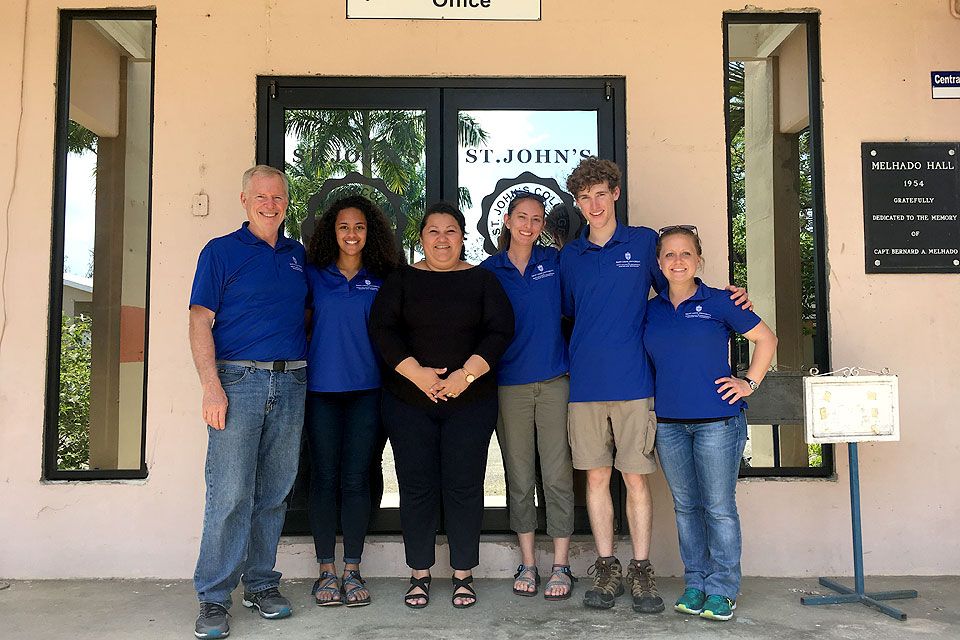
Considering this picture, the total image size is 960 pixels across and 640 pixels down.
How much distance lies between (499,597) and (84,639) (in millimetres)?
1643

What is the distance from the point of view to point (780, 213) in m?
5.70

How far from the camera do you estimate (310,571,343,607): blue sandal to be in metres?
3.06

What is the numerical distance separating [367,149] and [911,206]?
2755 mm

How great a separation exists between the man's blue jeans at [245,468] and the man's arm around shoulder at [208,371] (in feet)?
0.17

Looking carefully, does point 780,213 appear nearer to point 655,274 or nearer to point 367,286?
point 655,274

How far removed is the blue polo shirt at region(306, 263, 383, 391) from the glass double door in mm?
597

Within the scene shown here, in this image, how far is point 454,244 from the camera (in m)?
3.07

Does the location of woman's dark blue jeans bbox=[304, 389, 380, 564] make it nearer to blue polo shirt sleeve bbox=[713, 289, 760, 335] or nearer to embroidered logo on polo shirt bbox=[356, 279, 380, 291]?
embroidered logo on polo shirt bbox=[356, 279, 380, 291]

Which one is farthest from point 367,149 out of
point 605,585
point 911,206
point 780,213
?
point 780,213

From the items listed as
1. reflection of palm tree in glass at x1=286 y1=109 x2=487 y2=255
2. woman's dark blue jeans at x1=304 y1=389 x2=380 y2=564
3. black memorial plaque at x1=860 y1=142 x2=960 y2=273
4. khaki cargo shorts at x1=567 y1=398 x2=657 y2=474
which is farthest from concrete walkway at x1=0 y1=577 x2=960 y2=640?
reflection of palm tree in glass at x1=286 y1=109 x2=487 y2=255

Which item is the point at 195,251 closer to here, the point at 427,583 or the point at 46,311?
the point at 46,311

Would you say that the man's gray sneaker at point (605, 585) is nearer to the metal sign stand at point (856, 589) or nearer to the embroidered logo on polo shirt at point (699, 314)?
the metal sign stand at point (856, 589)

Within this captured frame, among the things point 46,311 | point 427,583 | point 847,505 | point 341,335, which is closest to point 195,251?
point 46,311

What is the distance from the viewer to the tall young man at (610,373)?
3.01 metres
